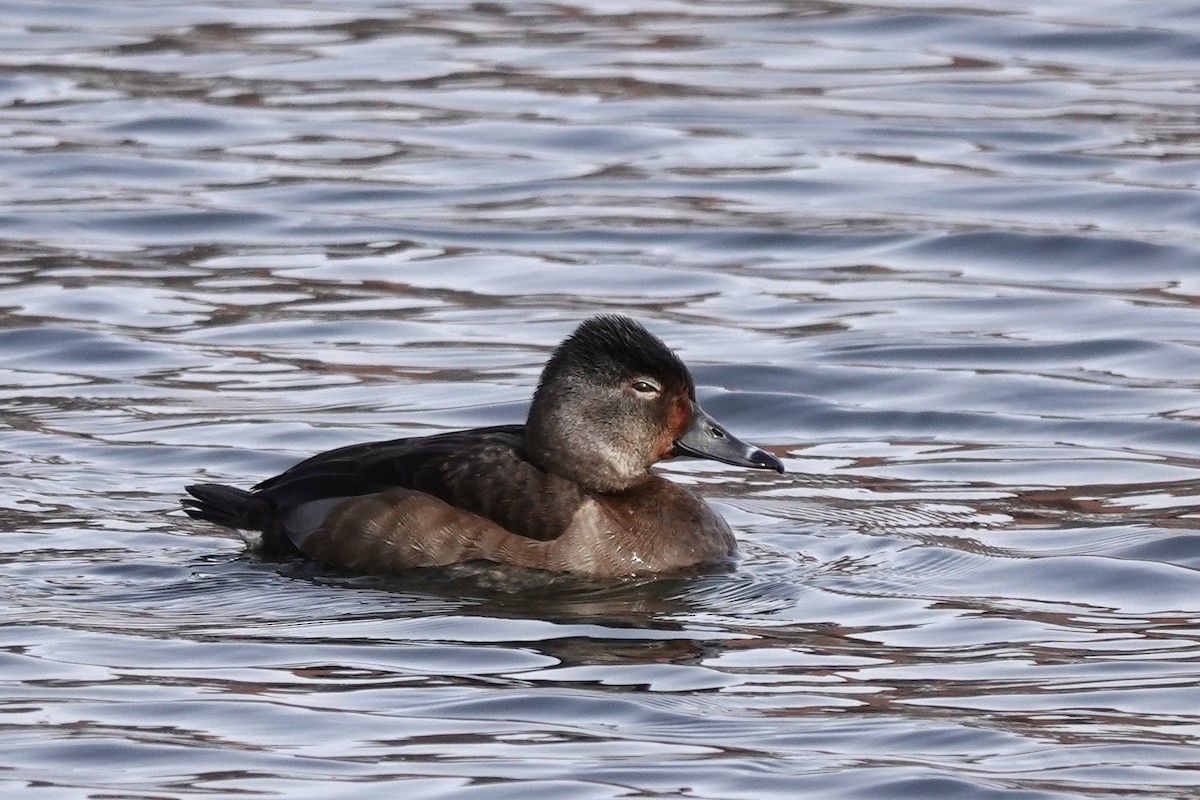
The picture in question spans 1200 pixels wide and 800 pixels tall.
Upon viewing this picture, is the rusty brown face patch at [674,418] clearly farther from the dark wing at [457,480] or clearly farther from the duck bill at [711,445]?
the dark wing at [457,480]

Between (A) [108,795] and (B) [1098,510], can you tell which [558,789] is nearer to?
(A) [108,795]

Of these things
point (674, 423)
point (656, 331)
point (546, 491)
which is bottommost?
point (656, 331)

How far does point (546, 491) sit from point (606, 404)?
1.32ft

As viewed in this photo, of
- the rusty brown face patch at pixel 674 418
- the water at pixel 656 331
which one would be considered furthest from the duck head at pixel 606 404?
the water at pixel 656 331

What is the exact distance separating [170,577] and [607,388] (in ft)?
5.47

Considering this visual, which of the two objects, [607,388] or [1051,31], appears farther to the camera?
[1051,31]

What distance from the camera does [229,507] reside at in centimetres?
877

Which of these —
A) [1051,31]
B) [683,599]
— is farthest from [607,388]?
[1051,31]

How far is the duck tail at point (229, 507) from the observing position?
344 inches

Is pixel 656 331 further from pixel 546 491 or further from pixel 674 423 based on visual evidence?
pixel 546 491

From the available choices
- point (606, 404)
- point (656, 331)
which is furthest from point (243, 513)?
point (656, 331)

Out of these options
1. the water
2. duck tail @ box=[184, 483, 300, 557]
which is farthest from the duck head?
duck tail @ box=[184, 483, 300, 557]

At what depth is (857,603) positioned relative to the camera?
8266 millimetres

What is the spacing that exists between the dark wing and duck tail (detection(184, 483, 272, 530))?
0.06 m
